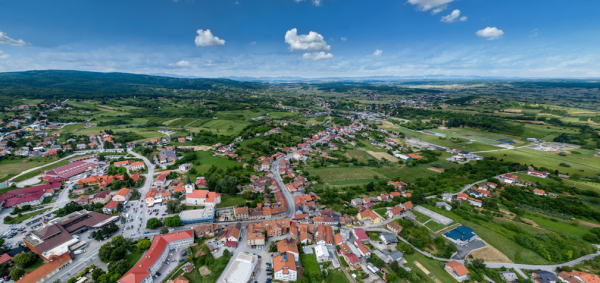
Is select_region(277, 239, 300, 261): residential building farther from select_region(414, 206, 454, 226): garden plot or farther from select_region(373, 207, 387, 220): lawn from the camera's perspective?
select_region(414, 206, 454, 226): garden plot

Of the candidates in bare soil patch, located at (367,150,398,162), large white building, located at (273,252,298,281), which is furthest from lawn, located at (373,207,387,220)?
bare soil patch, located at (367,150,398,162)

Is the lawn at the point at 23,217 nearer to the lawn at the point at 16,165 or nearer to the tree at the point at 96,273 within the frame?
the lawn at the point at 16,165

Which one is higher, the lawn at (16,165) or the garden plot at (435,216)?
the lawn at (16,165)

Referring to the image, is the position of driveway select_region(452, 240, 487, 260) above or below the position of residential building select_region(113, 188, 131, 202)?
below

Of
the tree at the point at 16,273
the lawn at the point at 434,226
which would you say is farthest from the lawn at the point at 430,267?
the tree at the point at 16,273

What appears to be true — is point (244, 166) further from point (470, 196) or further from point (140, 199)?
point (470, 196)

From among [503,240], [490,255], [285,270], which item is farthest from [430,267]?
[285,270]

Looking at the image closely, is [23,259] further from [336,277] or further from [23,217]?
[336,277]
